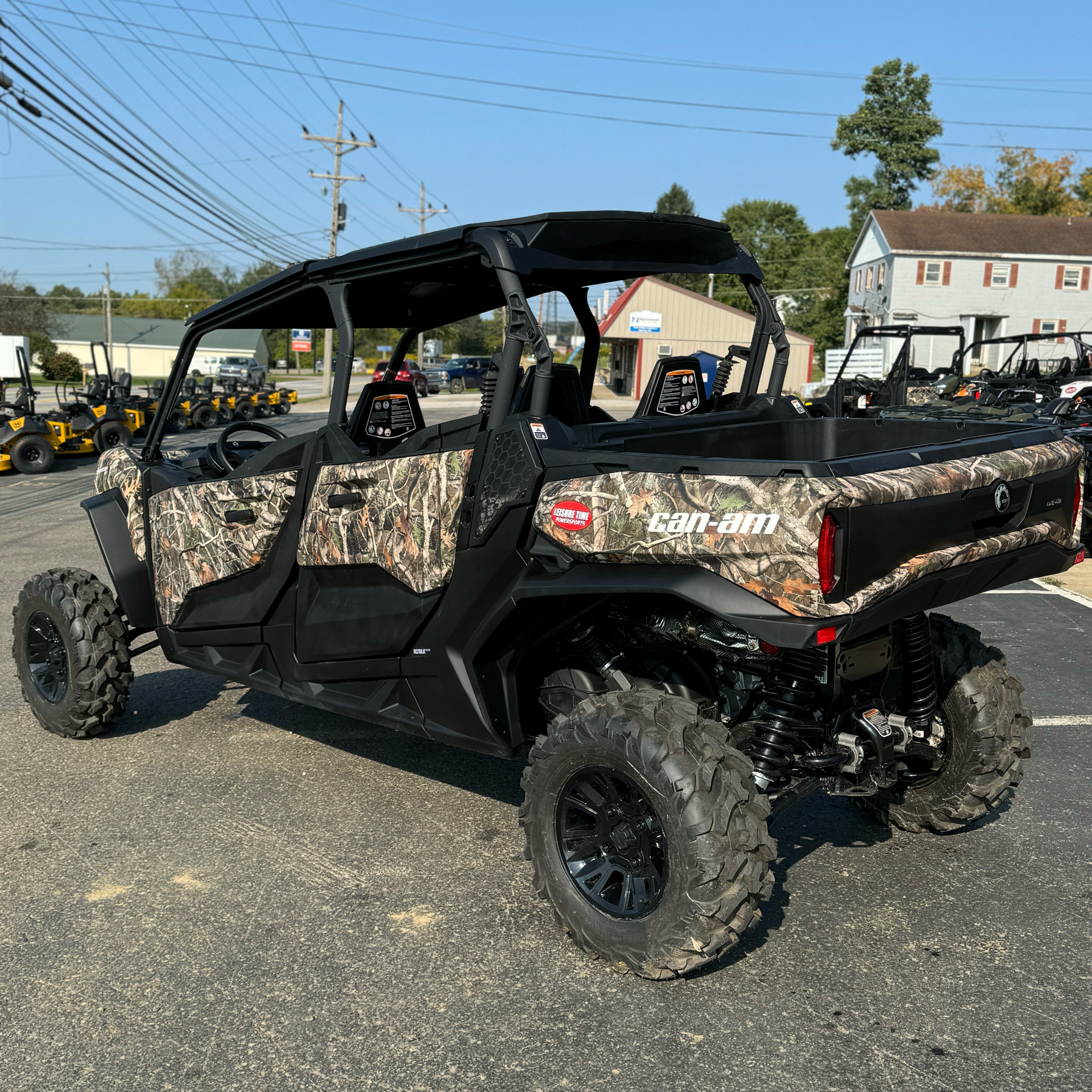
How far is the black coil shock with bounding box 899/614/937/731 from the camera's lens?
368 cm

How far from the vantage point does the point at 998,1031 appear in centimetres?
295

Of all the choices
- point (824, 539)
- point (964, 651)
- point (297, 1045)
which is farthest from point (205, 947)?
point (964, 651)

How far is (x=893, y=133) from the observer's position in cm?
7281

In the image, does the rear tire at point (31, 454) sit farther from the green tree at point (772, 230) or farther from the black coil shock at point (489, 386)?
the green tree at point (772, 230)

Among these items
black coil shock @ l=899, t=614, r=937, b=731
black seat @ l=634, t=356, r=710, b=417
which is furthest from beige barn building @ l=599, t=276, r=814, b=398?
black coil shock @ l=899, t=614, r=937, b=731

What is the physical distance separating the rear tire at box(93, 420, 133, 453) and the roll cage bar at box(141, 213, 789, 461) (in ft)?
55.0

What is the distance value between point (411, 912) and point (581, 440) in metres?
1.67

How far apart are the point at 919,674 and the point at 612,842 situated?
4.11 ft

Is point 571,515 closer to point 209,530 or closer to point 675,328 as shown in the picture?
point 209,530

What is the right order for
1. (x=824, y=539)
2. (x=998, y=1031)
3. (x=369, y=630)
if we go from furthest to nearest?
(x=369, y=630), (x=998, y=1031), (x=824, y=539)

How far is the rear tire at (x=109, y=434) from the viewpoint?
2070 centimetres

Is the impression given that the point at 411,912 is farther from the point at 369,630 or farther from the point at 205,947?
the point at 369,630

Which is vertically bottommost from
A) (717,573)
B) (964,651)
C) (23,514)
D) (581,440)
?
(23,514)

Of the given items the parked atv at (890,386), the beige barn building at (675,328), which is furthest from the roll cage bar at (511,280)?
the beige barn building at (675,328)
